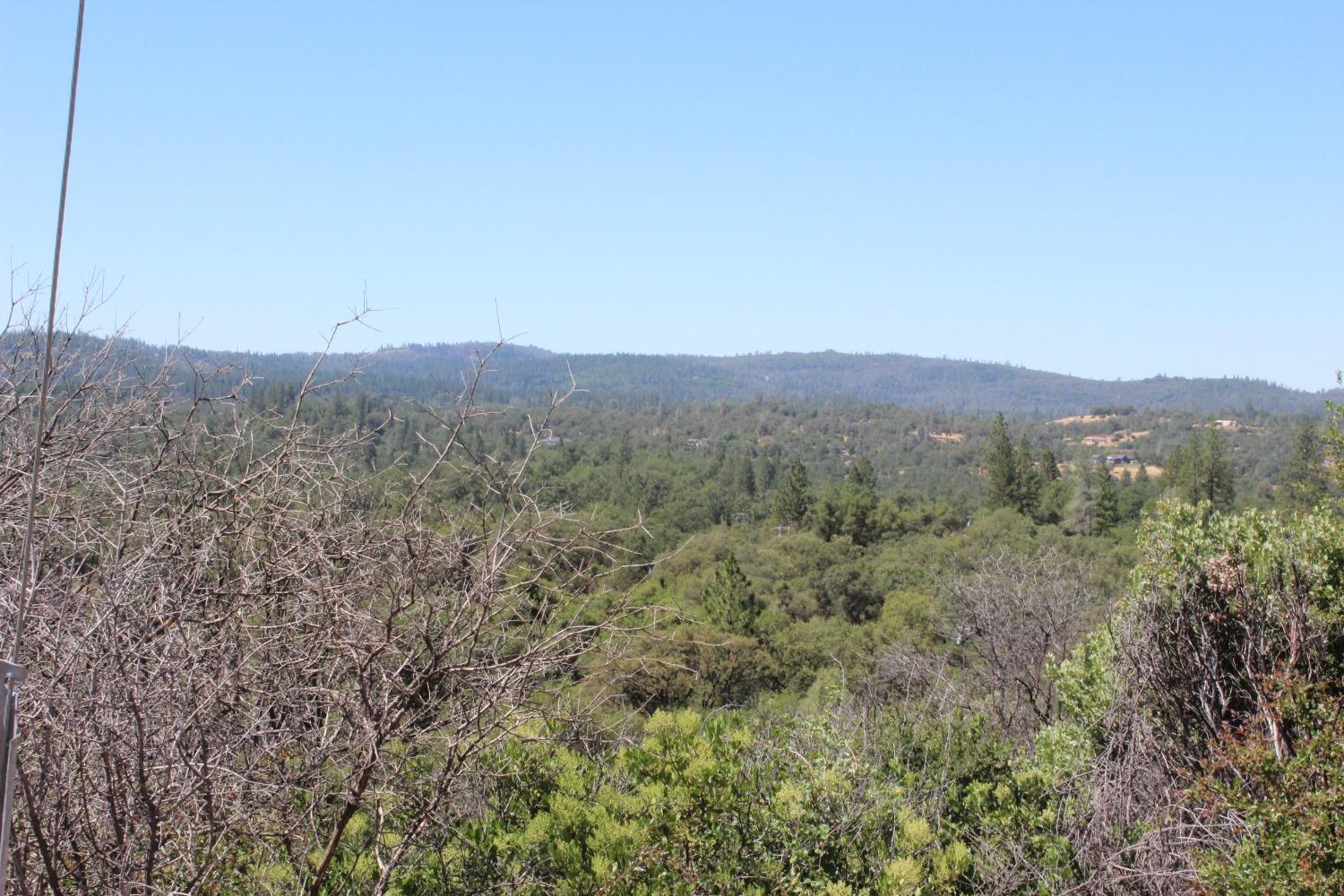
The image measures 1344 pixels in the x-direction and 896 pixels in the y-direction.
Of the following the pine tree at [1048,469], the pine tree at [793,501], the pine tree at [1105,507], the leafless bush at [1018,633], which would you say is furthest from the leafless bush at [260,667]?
the pine tree at [1048,469]

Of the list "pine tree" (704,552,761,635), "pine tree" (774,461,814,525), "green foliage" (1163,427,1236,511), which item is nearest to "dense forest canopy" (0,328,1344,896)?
"pine tree" (704,552,761,635)

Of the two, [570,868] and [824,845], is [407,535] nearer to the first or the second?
[570,868]

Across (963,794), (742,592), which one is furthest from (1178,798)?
(742,592)

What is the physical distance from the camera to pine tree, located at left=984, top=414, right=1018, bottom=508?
5019cm

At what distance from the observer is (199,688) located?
8.79ft

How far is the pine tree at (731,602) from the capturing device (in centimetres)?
3037

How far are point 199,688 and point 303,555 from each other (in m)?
0.51

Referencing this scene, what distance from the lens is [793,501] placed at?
51375 millimetres

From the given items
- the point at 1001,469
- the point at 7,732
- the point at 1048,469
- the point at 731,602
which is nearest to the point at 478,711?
the point at 7,732

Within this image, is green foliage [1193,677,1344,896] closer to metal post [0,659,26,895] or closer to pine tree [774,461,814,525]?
metal post [0,659,26,895]

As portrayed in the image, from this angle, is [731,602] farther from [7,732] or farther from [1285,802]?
[7,732]

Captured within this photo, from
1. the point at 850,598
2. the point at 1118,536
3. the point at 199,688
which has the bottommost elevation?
the point at 850,598

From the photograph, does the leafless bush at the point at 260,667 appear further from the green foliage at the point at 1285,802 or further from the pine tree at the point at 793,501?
the pine tree at the point at 793,501

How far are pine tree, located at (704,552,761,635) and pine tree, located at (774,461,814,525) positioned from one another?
60.5 feet
